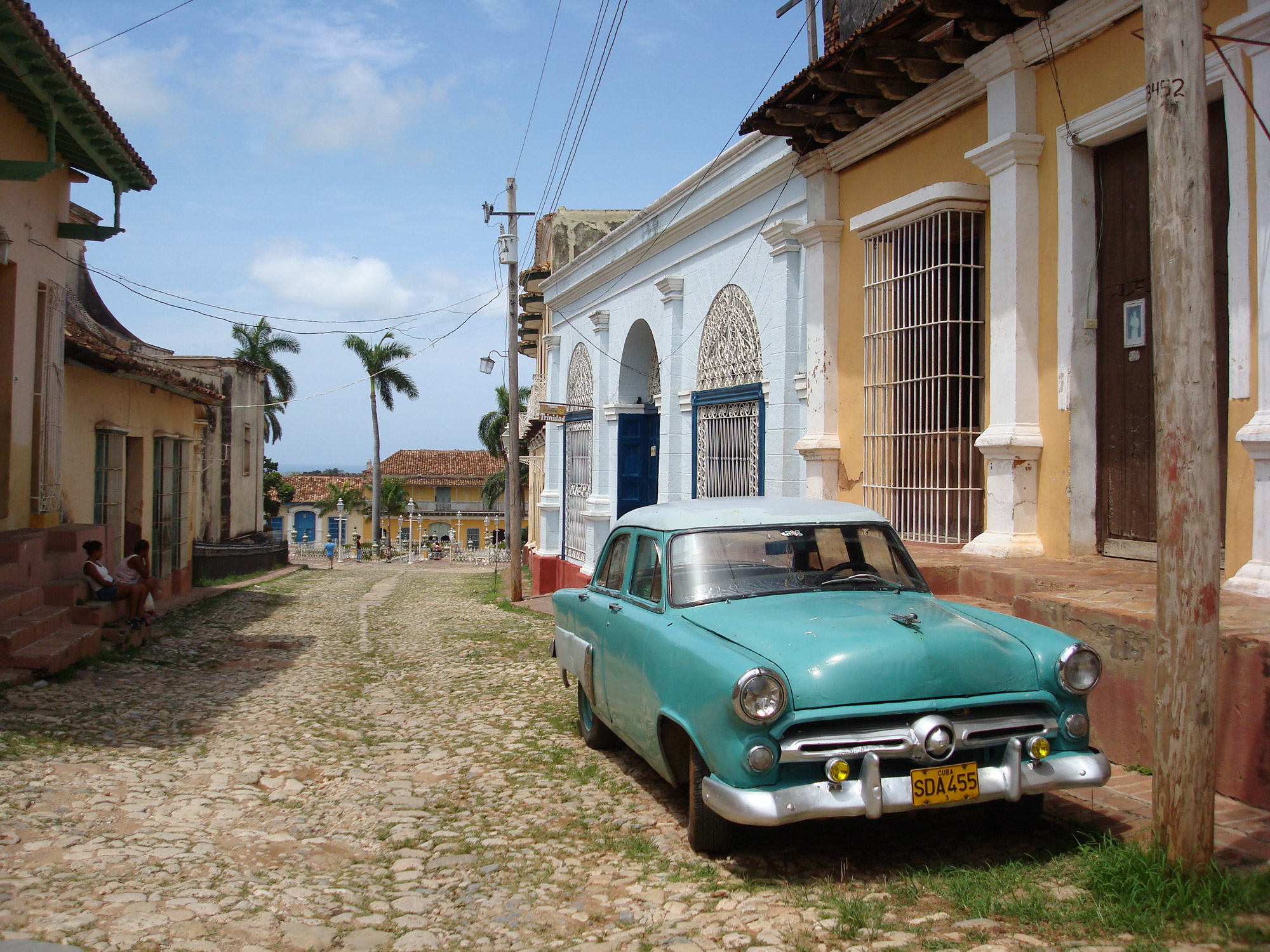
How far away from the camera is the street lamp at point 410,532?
45088 millimetres

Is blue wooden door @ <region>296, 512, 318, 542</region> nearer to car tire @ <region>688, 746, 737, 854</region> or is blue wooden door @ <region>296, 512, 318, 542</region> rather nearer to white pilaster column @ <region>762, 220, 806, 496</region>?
white pilaster column @ <region>762, 220, 806, 496</region>

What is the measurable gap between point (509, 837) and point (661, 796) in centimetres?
89

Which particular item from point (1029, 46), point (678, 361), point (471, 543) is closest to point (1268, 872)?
point (1029, 46)

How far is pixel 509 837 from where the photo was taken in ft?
14.8

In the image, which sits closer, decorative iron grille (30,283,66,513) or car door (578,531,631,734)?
car door (578,531,631,734)

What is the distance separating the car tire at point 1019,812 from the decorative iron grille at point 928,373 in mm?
3642

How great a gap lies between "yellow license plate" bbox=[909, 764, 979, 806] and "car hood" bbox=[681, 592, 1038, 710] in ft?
0.84

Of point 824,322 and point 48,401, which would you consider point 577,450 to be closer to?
point 48,401

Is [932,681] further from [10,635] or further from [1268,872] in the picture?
[10,635]

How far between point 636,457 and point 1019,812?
1169cm

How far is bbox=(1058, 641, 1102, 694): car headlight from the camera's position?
383 cm

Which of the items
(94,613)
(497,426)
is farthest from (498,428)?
(94,613)

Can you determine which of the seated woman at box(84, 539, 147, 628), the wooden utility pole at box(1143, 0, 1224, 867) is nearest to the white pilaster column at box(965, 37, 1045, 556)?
the wooden utility pole at box(1143, 0, 1224, 867)

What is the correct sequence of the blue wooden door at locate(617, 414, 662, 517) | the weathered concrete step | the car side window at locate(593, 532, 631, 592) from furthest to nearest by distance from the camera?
the blue wooden door at locate(617, 414, 662, 517)
the weathered concrete step
the car side window at locate(593, 532, 631, 592)
